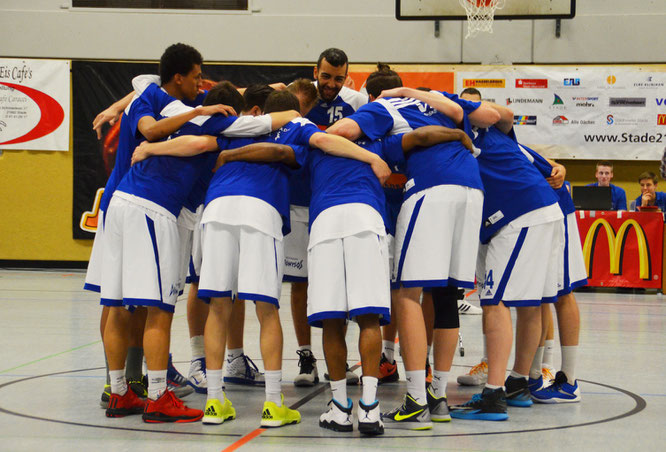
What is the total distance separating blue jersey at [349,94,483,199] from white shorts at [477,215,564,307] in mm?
463

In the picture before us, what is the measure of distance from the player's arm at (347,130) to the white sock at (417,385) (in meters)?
1.24

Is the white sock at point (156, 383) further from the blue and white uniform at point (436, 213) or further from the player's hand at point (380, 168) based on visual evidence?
the player's hand at point (380, 168)

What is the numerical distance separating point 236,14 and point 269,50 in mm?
843

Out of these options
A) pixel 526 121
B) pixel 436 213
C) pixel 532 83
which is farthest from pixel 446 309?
pixel 532 83

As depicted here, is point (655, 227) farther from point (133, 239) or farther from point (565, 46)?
point (133, 239)

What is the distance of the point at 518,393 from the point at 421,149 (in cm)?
155

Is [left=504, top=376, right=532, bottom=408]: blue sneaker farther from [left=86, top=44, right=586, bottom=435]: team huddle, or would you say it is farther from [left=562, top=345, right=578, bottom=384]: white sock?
[left=562, top=345, right=578, bottom=384]: white sock

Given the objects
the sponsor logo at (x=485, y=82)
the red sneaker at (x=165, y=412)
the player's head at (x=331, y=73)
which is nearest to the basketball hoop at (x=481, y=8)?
the sponsor logo at (x=485, y=82)

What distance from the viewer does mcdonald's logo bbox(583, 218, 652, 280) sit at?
11578mm

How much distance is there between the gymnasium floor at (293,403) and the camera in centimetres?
378

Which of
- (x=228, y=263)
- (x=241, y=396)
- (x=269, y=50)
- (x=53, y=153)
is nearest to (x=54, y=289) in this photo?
(x=53, y=153)

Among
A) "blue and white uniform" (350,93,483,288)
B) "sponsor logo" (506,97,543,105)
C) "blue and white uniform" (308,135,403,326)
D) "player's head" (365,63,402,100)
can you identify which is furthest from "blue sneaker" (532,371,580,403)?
"sponsor logo" (506,97,543,105)

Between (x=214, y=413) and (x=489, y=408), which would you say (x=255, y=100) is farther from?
(x=489, y=408)

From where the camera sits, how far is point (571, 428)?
414 cm
